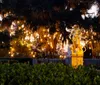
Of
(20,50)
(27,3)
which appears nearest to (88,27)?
(27,3)

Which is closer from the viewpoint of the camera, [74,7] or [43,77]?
Result: [43,77]

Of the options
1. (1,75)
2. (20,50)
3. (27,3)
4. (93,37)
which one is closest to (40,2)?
(27,3)

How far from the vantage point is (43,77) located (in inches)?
171

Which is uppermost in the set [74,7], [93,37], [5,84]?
[74,7]

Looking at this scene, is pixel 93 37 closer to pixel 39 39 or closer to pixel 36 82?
pixel 39 39

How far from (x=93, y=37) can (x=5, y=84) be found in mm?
22803

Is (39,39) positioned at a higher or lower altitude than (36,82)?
higher

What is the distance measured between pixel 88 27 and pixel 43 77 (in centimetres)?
2010

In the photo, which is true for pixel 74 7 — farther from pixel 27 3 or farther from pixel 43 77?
pixel 43 77

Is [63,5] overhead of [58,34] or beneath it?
overhead

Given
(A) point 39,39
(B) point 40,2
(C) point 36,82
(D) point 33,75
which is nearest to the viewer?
(C) point 36,82

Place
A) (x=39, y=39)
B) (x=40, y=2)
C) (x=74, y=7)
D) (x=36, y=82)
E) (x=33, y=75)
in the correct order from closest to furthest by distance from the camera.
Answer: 1. (x=36, y=82)
2. (x=33, y=75)
3. (x=40, y=2)
4. (x=74, y=7)
5. (x=39, y=39)

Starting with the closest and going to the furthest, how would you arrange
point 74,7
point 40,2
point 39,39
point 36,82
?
point 36,82
point 40,2
point 74,7
point 39,39

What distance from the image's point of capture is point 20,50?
32.1 metres
